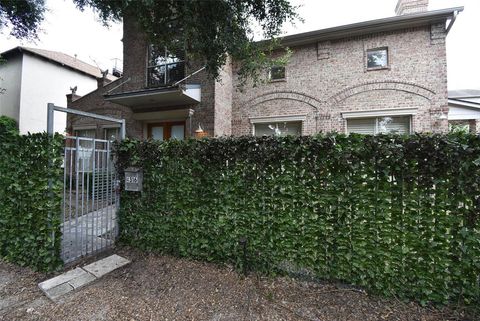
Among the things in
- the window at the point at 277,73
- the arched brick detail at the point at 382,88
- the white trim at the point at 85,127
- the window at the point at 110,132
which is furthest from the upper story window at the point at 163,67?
the arched brick detail at the point at 382,88

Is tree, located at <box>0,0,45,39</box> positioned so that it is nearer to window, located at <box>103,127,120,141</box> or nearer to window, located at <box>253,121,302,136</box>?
window, located at <box>103,127,120,141</box>

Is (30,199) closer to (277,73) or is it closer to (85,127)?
(277,73)

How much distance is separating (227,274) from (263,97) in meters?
7.20

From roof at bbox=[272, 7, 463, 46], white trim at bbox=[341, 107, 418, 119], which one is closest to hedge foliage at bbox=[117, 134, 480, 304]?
white trim at bbox=[341, 107, 418, 119]

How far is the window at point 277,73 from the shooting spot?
354 inches

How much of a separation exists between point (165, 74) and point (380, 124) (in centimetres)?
774

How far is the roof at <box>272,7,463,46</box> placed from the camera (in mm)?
7023

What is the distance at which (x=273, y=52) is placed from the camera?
9.12 m

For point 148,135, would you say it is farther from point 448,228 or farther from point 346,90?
point 448,228

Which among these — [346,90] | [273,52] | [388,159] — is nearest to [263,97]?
[273,52]

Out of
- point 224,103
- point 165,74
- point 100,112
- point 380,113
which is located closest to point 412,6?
point 380,113

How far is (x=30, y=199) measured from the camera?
127 inches

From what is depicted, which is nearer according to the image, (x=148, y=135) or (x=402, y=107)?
(x=402, y=107)

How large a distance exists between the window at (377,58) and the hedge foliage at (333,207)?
270 inches
